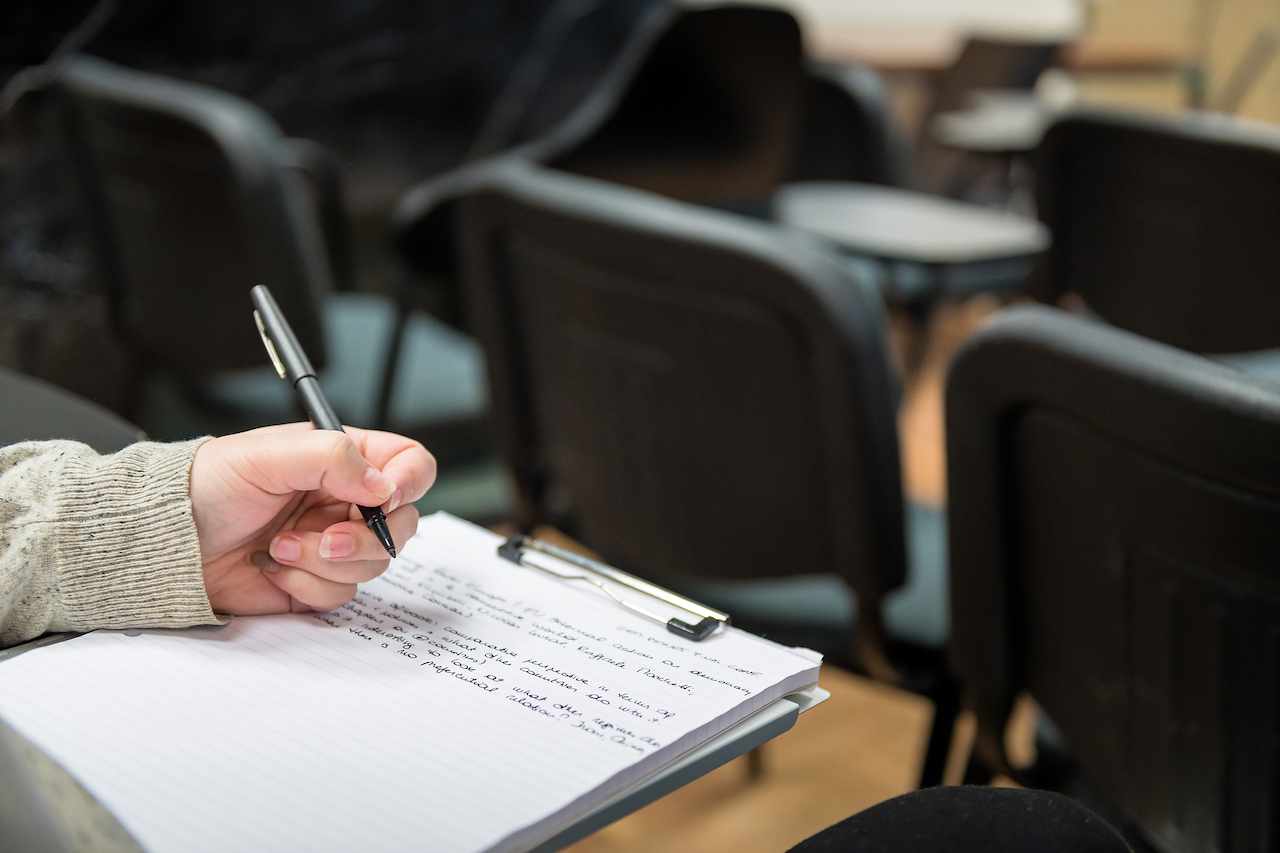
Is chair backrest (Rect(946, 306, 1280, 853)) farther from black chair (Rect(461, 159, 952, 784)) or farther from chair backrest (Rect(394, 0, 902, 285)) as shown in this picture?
chair backrest (Rect(394, 0, 902, 285))

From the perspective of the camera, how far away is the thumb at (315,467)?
41cm

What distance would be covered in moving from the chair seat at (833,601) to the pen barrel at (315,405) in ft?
1.88

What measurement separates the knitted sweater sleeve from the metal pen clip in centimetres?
13

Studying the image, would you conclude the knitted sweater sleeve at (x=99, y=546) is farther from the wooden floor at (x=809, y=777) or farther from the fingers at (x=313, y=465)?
the wooden floor at (x=809, y=777)

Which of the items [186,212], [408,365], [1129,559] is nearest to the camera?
[1129,559]

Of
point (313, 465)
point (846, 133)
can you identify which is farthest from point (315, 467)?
point (846, 133)

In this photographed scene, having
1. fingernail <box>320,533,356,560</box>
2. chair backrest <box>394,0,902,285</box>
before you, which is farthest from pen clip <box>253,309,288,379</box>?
chair backrest <box>394,0,902,285</box>

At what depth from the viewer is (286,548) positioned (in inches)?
16.5

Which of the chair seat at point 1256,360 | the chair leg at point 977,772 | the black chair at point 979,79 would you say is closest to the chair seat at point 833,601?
the chair leg at point 977,772

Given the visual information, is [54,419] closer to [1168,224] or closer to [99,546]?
[99,546]

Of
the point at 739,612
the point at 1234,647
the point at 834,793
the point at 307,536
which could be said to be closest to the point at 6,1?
the point at 739,612

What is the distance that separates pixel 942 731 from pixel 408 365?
0.84m

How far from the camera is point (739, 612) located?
3.42 ft

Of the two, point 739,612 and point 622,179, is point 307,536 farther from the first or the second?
point 622,179
